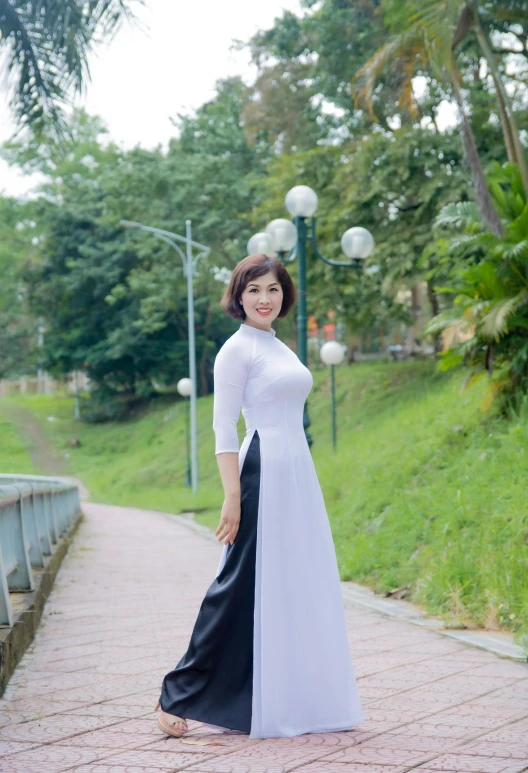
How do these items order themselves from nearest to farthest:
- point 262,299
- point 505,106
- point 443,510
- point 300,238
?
1. point 262,299
2. point 443,510
3. point 505,106
4. point 300,238

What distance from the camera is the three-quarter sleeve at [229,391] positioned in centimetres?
409

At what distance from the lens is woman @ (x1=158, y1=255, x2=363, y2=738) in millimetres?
3994

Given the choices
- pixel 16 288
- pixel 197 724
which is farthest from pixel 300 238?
pixel 16 288

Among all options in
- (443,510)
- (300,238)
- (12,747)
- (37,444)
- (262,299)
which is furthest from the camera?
(37,444)

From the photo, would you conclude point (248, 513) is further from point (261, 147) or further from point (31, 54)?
point (261, 147)

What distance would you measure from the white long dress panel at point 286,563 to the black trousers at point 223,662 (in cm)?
5

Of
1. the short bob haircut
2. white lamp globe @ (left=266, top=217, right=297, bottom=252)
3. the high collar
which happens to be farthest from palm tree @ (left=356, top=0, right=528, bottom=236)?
the high collar

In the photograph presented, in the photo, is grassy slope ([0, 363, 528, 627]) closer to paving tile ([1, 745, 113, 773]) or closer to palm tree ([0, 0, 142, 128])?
paving tile ([1, 745, 113, 773])

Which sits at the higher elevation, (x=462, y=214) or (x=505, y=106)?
(x=505, y=106)

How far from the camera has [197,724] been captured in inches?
172

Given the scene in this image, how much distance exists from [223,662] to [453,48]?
10.4 meters

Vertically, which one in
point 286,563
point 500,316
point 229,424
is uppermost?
point 500,316

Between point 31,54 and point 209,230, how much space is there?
3276 centimetres

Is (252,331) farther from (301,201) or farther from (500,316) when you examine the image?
(301,201)
